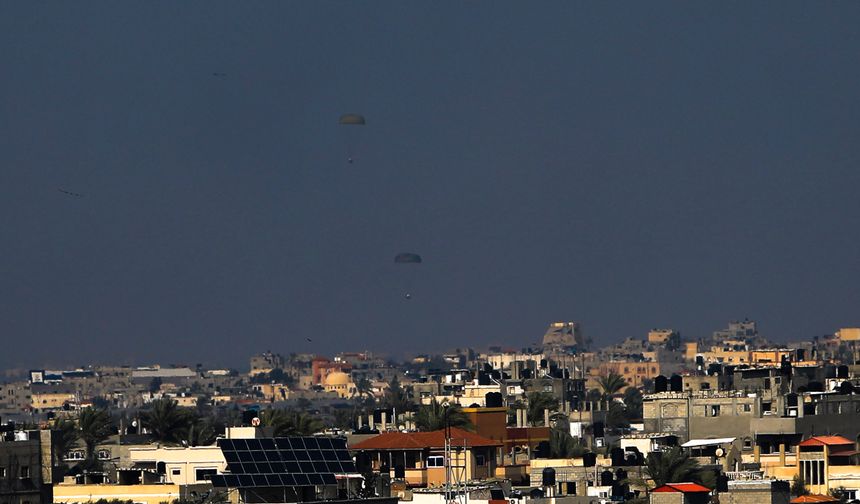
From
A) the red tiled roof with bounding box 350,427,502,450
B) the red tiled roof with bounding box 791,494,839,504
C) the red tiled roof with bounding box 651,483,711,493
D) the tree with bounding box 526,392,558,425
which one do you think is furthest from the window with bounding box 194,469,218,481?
the tree with bounding box 526,392,558,425

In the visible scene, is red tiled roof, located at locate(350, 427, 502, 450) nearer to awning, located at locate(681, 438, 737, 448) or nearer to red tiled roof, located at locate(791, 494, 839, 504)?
awning, located at locate(681, 438, 737, 448)

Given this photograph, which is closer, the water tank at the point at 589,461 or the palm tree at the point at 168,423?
the water tank at the point at 589,461

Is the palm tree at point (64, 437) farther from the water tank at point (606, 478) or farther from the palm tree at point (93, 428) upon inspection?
the water tank at point (606, 478)

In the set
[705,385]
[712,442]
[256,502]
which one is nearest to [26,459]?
[256,502]

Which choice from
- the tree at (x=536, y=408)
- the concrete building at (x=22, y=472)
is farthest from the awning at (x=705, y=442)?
the concrete building at (x=22, y=472)

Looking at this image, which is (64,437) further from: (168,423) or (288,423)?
(168,423)
